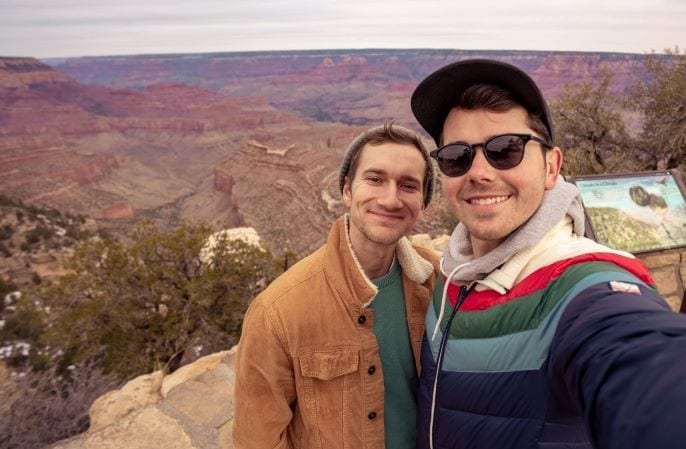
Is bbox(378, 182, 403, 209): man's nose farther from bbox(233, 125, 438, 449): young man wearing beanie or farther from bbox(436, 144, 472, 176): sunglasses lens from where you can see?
bbox(436, 144, 472, 176): sunglasses lens

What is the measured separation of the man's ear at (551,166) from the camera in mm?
1230

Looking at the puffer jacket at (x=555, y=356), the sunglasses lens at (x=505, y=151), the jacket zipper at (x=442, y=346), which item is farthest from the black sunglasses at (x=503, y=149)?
the jacket zipper at (x=442, y=346)

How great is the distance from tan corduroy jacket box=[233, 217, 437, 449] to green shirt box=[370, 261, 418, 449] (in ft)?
0.12

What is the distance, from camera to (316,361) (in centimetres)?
152

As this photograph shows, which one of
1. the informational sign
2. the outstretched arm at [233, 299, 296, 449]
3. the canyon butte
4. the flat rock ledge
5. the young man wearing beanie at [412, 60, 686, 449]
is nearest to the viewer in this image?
the young man wearing beanie at [412, 60, 686, 449]

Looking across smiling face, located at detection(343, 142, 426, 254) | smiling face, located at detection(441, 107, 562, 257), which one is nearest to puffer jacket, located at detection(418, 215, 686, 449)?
smiling face, located at detection(441, 107, 562, 257)

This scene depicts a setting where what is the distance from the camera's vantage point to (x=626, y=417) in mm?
609

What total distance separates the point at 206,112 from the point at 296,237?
3043 inches

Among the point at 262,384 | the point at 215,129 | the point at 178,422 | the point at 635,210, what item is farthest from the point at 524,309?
the point at 215,129

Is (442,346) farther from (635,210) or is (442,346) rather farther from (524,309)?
(635,210)

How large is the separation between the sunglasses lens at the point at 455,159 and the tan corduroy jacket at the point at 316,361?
19.5 inches

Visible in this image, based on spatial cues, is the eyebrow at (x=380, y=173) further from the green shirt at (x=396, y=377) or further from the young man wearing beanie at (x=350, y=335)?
the green shirt at (x=396, y=377)

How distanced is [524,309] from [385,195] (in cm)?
75

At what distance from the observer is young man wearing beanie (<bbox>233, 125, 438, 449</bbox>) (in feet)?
4.98
